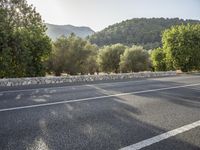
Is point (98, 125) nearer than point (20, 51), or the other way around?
point (98, 125)

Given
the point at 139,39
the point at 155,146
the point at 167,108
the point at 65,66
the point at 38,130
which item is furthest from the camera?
the point at 139,39

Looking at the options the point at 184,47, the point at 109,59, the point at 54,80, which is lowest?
the point at 54,80

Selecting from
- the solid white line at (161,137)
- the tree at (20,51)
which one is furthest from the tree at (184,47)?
the solid white line at (161,137)

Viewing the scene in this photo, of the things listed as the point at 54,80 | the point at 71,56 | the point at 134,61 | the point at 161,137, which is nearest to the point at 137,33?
the point at 134,61

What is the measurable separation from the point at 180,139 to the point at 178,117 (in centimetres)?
202

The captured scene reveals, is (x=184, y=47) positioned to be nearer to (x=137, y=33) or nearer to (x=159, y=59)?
(x=159, y=59)

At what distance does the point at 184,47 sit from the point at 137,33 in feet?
294

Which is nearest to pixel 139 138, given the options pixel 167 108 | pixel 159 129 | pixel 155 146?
pixel 155 146

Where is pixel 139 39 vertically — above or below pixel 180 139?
above

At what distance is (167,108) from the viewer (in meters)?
8.30

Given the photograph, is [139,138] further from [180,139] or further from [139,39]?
[139,39]

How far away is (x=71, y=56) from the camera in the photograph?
42.8 meters

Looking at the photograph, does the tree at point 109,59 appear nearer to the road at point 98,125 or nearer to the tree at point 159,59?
the tree at point 159,59

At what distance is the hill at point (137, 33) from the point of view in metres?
117
